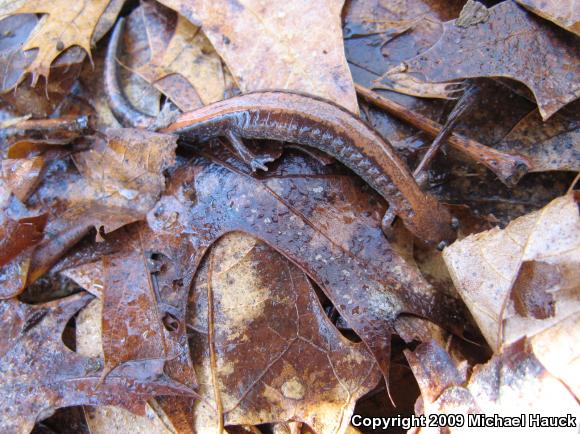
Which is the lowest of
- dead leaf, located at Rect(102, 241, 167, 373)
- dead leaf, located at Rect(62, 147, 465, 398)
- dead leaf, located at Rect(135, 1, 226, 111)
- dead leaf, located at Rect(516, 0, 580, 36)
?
dead leaf, located at Rect(102, 241, 167, 373)

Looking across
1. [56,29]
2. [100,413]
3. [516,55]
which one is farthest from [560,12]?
[100,413]

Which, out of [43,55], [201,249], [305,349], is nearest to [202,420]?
[305,349]

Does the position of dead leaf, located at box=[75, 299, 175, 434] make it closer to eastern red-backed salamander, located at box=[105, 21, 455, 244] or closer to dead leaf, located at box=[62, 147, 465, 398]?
dead leaf, located at box=[62, 147, 465, 398]

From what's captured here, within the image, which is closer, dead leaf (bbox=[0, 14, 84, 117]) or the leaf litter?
the leaf litter

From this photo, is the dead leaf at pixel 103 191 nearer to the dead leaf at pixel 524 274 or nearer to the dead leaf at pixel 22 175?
the dead leaf at pixel 22 175

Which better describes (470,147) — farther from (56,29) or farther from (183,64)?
(56,29)

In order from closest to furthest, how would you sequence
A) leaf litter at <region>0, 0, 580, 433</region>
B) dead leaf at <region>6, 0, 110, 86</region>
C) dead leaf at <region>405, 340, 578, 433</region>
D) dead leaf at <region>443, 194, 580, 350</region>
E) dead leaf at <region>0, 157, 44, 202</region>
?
dead leaf at <region>405, 340, 578, 433</region>, dead leaf at <region>443, 194, 580, 350</region>, leaf litter at <region>0, 0, 580, 433</region>, dead leaf at <region>0, 157, 44, 202</region>, dead leaf at <region>6, 0, 110, 86</region>

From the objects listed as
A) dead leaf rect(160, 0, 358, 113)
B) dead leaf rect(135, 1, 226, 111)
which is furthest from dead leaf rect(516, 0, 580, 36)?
dead leaf rect(135, 1, 226, 111)
